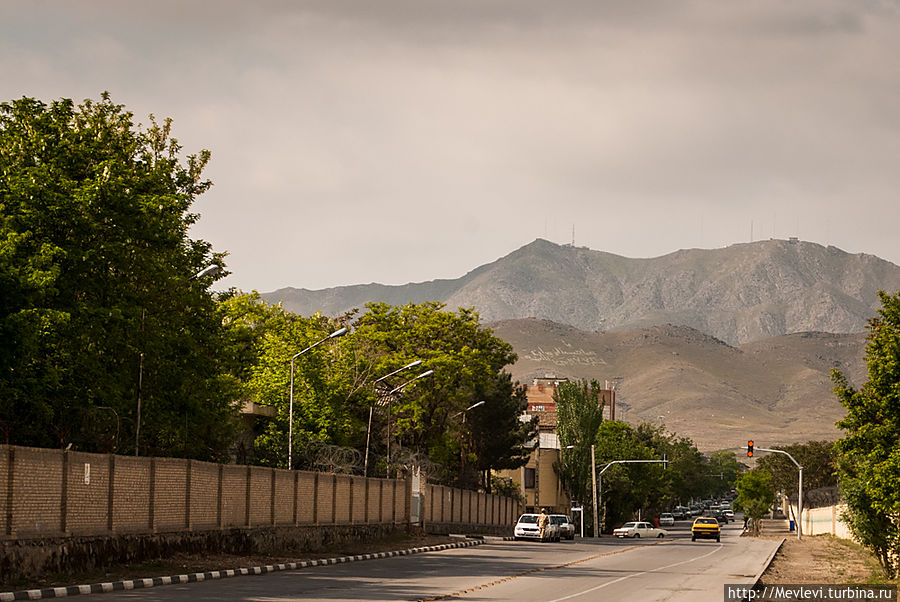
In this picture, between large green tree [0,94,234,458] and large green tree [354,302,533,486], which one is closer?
large green tree [0,94,234,458]

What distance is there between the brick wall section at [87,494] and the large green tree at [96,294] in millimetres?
5220

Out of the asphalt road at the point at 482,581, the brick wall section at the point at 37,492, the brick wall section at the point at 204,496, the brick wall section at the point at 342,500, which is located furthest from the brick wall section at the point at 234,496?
the brick wall section at the point at 37,492

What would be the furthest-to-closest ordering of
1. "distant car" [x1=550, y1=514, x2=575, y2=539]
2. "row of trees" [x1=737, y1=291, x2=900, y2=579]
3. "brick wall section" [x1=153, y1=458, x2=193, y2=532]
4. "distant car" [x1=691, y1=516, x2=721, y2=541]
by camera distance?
"distant car" [x1=691, y1=516, x2=721, y2=541]
"distant car" [x1=550, y1=514, x2=575, y2=539]
"brick wall section" [x1=153, y1=458, x2=193, y2=532]
"row of trees" [x1=737, y1=291, x2=900, y2=579]

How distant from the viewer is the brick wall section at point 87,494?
1072 inches

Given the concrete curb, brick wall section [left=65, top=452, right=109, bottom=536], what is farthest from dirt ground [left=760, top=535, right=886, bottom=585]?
brick wall section [left=65, top=452, right=109, bottom=536]

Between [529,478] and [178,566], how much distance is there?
91.2m

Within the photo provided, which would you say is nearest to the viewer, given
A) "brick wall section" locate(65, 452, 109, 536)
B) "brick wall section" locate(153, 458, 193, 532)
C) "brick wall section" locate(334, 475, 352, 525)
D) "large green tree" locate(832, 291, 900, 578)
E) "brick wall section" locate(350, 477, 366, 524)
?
"brick wall section" locate(65, 452, 109, 536)

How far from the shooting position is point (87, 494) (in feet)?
91.9

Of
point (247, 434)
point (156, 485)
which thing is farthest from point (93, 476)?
point (247, 434)

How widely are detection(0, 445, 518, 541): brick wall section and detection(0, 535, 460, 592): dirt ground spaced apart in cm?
94

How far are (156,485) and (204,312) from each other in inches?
524

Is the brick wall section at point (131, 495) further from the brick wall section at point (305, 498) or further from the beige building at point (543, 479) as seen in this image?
the beige building at point (543, 479)

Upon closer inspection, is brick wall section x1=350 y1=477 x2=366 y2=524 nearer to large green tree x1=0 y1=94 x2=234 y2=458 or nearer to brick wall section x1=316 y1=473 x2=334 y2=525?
brick wall section x1=316 y1=473 x2=334 y2=525

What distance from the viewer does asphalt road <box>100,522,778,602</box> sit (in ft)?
80.6
